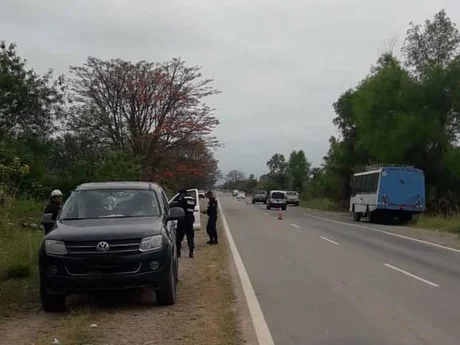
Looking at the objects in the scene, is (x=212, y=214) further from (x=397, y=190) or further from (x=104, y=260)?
(x=397, y=190)

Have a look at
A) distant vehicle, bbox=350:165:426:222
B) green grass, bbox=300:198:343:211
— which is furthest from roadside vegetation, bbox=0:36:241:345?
green grass, bbox=300:198:343:211

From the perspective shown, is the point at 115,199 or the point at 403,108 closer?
the point at 115,199

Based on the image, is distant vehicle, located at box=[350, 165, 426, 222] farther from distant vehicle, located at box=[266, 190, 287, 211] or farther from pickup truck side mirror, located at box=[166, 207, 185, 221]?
pickup truck side mirror, located at box=[166, 207, 185, 221]

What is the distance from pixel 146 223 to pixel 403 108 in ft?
117

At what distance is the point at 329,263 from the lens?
53.1 feet

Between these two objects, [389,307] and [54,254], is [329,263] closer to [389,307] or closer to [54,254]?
[389,307]

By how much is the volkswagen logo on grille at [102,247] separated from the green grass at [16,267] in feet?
5.39

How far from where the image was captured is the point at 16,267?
1290cm

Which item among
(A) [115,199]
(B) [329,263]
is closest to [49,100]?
(B) [329,263]

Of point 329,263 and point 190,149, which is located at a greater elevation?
point 190,149

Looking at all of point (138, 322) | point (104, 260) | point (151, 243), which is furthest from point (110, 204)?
point (138, 322)

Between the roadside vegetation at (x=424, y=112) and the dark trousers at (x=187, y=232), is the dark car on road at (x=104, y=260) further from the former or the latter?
the roadside vegetation at (x=424, y=112)

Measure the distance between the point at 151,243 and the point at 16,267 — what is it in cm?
442

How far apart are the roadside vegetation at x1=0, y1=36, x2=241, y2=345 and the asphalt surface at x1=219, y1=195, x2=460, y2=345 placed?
85 cm
